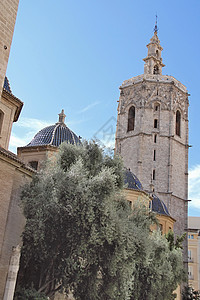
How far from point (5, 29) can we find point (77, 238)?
24.7 ft

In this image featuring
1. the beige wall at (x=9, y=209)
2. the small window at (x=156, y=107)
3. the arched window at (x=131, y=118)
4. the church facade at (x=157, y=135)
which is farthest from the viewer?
the arched window at (x=131, y=118)

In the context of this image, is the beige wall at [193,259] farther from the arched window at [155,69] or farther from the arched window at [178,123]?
the arched window at [155,69]

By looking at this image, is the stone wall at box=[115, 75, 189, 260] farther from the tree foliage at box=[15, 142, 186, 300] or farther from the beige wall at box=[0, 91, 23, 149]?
the tree foliage at box=[15, 142, 186, 300]

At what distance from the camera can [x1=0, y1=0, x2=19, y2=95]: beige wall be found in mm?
10125

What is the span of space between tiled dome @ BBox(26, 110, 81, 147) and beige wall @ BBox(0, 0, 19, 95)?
39.2 ft

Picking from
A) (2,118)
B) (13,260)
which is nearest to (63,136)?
(2,118)

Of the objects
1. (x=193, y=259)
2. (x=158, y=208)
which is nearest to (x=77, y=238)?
(x=158, y=208)

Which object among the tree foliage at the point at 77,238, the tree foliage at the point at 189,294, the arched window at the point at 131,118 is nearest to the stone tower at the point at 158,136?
the arched window at the point at 131,118

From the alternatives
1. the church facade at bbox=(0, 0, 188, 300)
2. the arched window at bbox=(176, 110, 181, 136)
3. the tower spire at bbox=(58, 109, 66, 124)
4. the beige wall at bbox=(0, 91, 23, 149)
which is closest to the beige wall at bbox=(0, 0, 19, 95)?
the beige wall at bbox=(0, 91, 23, 149)

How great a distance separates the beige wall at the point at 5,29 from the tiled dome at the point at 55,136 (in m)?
11.9

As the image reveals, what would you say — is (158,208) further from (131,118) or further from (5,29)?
(5,29)

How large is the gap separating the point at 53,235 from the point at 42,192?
1.65 metres

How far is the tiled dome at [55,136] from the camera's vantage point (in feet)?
73.4

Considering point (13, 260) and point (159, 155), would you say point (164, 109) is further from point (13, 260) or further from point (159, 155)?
point (13, 260)
